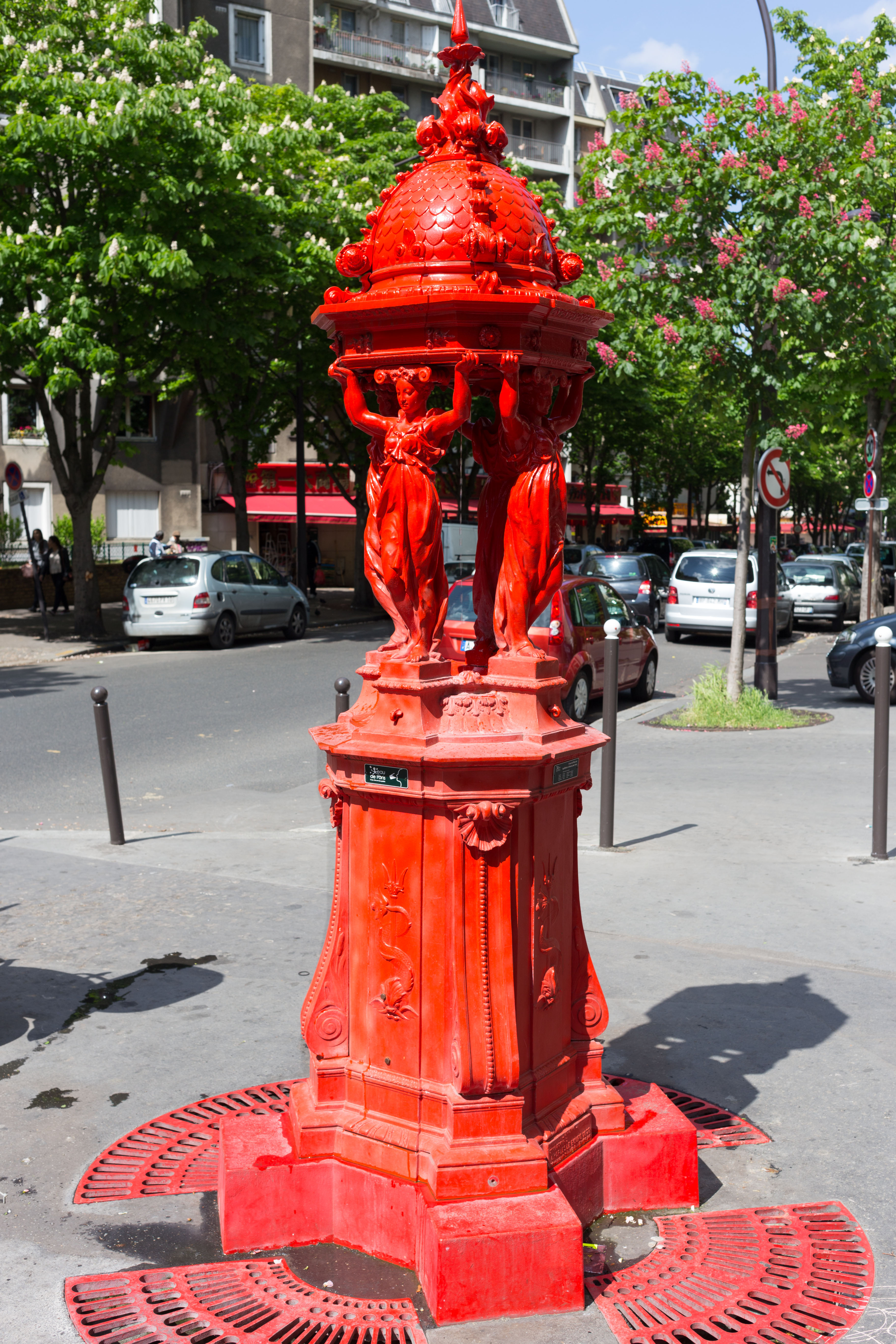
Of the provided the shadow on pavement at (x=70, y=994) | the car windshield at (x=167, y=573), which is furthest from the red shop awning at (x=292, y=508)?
the shadow on pavement at (x=70, y=994)

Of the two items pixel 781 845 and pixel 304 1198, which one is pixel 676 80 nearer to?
pixel 781 845

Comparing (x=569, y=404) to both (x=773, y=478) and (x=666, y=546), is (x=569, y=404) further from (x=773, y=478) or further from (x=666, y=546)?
(x=666, y=546)

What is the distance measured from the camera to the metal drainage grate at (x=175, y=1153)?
4000 millimetres

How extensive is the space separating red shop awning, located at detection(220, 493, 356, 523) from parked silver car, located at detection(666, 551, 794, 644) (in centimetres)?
1844

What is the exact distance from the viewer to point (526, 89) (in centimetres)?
6219

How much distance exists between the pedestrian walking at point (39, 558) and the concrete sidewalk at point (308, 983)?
19333mm

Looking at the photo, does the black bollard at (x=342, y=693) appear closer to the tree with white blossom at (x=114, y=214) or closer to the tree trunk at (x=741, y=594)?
the tree trunk at (x=741, y=594)

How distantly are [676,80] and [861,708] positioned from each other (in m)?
7.35

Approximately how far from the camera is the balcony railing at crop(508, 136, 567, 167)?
6197 cm

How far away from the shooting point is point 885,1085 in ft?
15.5

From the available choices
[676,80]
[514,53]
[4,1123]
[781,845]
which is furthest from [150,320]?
[514,53]

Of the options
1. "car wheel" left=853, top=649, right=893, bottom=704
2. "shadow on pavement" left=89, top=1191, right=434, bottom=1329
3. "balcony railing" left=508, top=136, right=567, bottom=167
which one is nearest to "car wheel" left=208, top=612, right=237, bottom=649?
"car wheel" left=853, top=649, right=893, bottom=704

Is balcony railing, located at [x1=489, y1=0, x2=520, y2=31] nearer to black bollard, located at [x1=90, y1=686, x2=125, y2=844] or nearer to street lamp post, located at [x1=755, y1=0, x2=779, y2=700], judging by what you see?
street lamp post, located at [x1=755, y1=0, x2=779, y2=700]

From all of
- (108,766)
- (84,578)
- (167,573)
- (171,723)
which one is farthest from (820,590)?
(108,766)
